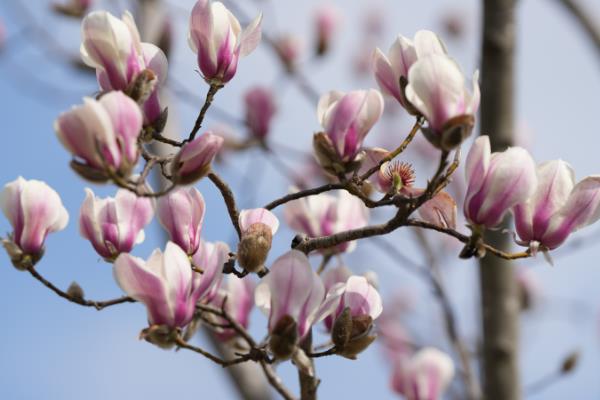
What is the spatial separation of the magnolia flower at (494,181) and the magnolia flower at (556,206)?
0.05m

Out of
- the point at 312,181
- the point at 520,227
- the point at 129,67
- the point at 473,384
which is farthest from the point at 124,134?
the point at 312,181

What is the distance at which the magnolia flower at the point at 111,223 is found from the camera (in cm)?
121

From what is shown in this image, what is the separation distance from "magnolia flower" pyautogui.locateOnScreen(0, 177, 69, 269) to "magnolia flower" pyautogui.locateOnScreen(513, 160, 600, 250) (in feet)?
2.15

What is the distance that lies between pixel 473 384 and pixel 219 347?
2.42 ft

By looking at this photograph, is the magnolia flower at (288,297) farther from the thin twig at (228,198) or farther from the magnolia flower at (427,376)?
the magnolia flower at (427,376)

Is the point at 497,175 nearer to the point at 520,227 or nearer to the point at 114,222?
the point at 520,227

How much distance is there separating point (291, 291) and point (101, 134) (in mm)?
290

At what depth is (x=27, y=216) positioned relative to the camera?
1182 mm

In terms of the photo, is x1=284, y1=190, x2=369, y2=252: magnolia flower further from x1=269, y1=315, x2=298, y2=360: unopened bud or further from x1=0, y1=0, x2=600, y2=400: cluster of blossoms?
x1=269, y1=315, x2=298, y2=360: unopened bud

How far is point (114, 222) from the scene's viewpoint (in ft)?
3.96

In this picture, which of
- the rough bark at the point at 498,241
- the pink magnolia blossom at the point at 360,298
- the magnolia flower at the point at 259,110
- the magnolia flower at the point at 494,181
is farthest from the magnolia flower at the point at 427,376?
the magnolia flower at the point at 259,110

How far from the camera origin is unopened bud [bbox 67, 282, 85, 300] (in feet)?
3.78

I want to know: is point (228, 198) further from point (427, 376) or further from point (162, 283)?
point (427, 376)

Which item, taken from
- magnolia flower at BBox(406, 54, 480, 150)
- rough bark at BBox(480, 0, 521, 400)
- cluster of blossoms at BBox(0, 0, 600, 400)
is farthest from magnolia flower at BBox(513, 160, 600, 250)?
rough bark at BBox(480, 0, 521, 400)
